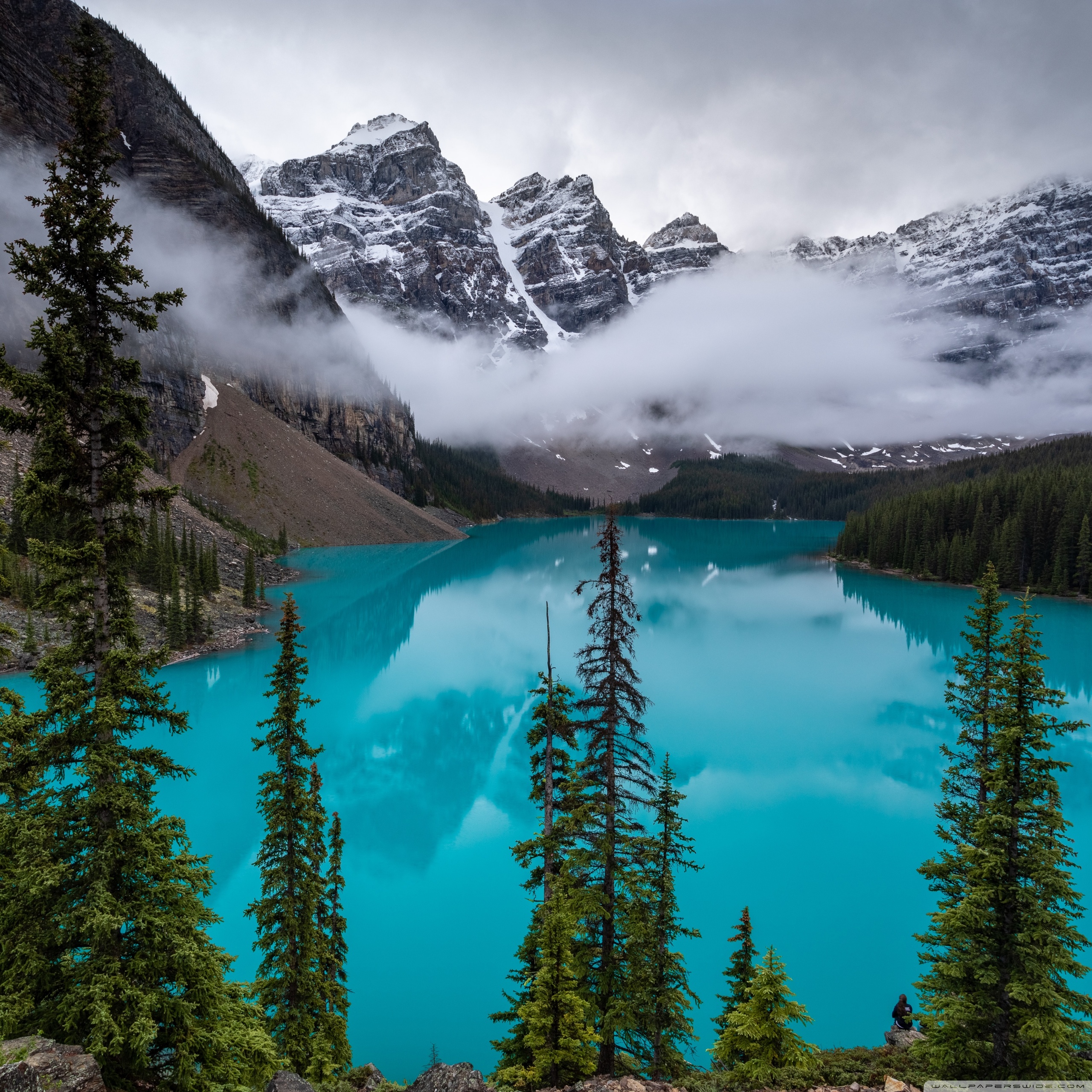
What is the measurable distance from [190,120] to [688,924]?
17396 centimetres

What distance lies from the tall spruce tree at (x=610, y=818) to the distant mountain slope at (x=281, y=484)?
89414 millimetres

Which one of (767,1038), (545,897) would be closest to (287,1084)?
(545,897)

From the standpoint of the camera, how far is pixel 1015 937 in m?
7.84

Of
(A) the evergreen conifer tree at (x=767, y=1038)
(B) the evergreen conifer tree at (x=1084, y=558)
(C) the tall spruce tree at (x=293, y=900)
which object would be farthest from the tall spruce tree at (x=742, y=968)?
(B) the evergreen conifer tree at (x=1084, y=558)

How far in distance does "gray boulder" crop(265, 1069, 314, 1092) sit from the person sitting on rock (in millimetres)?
10849

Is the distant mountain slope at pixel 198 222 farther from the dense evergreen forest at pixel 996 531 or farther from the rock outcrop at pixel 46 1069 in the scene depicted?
the dense evergreen forest at pixel 996 531

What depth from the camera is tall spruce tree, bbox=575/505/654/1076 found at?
1056 cm

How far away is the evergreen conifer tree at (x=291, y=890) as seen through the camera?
33.5 ft

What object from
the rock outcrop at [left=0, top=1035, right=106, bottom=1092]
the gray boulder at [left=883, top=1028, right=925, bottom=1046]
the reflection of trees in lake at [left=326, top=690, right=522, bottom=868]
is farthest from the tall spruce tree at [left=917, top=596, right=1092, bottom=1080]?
the reflection of trees in lake at [left=326, top=690, right=522, bottom=868]

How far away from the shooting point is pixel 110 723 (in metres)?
6.55

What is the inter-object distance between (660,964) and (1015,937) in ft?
17.8

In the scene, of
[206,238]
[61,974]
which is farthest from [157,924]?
[206,238]

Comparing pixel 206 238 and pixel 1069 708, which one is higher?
pixel 206 238

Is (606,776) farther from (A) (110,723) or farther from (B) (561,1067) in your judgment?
(A) (110,723)
